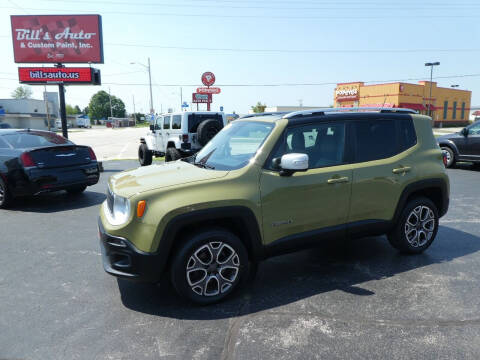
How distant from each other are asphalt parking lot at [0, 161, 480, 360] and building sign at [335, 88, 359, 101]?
5691 cm

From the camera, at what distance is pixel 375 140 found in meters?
4.15

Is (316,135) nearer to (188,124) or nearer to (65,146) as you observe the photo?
(65,146)

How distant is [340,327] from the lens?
3020mm

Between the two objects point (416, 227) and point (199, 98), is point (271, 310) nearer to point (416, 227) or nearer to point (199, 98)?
point (416, 227)

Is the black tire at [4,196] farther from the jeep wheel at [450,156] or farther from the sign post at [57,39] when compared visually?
the sign post at [57,39]

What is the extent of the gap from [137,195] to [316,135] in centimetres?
192

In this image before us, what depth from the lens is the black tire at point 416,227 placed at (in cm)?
438

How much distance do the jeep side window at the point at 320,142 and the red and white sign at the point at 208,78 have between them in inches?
742

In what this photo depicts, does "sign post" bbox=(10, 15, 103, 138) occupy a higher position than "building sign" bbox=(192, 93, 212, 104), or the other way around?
"sign post" bbox=(10, 15, 103, 138)

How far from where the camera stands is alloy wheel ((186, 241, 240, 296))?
3.31 metres

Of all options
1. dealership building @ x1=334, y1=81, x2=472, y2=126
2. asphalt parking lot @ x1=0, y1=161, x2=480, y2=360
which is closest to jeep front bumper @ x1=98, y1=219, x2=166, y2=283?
asphalt parking lot @ x1=0, y1=161, x2=480, y2=360

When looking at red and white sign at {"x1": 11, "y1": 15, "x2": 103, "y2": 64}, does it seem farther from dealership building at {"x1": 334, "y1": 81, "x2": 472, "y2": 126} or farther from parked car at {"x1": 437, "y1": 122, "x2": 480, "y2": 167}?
dealership building at {"x1": 334, "y1": 81, "x2": 472, "y2": 126}

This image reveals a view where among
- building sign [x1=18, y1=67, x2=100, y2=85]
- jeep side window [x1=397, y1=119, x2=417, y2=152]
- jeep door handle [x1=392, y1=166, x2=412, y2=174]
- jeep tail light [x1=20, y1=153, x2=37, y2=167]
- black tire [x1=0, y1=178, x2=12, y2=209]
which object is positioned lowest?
black tire [x1=0, y1=178, x2=12, y2=209]

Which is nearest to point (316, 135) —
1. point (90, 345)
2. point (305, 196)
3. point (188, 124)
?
point (305, 196)
